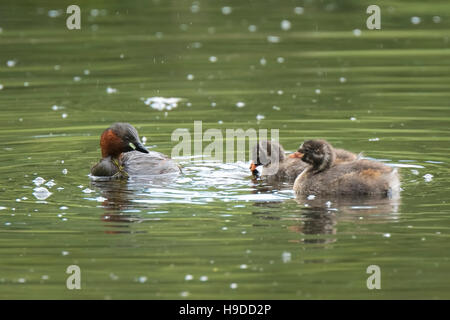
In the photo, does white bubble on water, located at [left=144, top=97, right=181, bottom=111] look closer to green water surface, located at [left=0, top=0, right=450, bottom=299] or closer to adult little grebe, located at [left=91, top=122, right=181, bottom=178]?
green water surface, located at [left=0, top=0, right=450, bottom=299]

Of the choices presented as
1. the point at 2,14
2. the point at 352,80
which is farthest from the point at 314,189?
the point at 2,14

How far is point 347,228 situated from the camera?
917cm

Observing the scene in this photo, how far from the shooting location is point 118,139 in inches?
486

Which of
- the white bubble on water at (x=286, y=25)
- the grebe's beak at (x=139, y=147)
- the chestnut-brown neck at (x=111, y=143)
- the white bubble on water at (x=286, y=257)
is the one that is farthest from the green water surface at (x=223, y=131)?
the grebe's beak at (x=139, y=147)

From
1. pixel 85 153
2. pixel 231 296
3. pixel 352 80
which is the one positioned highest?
pixel 352 80

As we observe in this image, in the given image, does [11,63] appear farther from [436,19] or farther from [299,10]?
[436,19]

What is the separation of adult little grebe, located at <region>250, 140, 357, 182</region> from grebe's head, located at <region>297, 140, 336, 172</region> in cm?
85

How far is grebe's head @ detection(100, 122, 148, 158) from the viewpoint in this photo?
1233 centimetres

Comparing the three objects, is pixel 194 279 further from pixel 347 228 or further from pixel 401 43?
pixel 401 43

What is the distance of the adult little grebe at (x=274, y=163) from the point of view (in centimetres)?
1192

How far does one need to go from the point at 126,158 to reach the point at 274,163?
5.77 ft

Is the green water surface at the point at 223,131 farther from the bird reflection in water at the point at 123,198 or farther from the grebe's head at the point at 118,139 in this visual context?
the grebe's head at the point at 118,139

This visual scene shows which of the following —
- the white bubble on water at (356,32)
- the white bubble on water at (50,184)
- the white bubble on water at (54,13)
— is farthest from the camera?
the white bubble on water at (54,13)

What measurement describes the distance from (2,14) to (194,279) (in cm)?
1695
